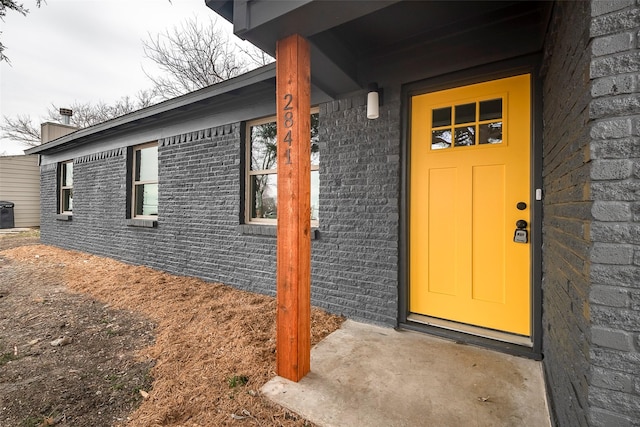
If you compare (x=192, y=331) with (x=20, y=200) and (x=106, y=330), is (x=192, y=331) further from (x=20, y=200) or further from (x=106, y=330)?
(x=20, y=200)

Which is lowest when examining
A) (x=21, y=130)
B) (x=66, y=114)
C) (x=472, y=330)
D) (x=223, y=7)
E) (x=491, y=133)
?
(x=472, y=330)

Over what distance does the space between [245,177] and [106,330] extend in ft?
7.59

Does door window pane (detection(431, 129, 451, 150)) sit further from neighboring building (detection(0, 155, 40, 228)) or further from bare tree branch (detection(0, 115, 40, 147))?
bare tree branch (detection(0, 115, 40, 147))

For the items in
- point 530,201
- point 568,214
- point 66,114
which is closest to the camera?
point 568,214

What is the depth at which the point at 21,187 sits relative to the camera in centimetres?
1292

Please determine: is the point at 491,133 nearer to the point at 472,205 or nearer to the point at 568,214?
the point at 472,205

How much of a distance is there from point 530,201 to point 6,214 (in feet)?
56.6

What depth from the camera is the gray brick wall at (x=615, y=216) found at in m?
0.96

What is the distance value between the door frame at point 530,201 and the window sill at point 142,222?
4.28m

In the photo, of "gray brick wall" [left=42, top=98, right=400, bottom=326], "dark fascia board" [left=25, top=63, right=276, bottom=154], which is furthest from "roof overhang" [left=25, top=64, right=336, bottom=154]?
"gray brick wall" [left=42, top=98, right=400, bottom=326]

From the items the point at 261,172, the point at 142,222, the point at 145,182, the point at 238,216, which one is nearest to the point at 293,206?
the point at 261,172

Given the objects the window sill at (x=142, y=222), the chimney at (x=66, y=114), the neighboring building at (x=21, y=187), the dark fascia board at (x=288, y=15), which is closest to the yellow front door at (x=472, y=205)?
the dark fascia board at (x=288, y=15)

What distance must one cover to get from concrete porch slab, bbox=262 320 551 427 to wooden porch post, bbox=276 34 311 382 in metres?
0.23

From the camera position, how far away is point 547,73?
2088 mm
